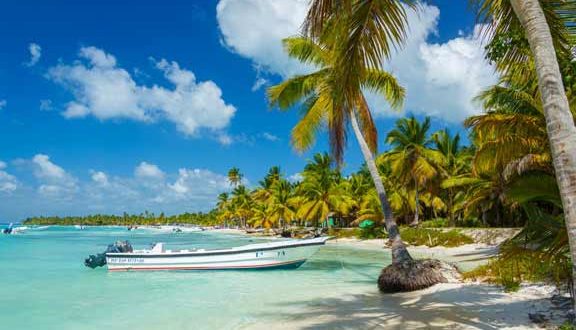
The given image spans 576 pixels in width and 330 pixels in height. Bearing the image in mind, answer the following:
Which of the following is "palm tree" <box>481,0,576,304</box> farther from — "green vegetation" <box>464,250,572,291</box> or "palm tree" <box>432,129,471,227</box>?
"palm tree" <box>432,129,471,227</box>

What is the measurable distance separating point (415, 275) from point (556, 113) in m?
7.14

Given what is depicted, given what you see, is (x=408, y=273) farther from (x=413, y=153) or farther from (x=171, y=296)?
(x=413, y=153)

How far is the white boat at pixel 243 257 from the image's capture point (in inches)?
698

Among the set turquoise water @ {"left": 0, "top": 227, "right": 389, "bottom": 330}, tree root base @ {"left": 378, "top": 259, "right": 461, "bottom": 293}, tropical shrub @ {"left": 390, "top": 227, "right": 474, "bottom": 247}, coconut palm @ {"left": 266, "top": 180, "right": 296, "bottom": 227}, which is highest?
coconut palm @ {"left": 266, "top": 180, "right": 296, "bottom": 227}

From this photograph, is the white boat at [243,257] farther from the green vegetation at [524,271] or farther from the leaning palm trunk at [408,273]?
the green vegetation at [524,271]

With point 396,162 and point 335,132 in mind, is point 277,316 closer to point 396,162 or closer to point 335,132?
point 335,132

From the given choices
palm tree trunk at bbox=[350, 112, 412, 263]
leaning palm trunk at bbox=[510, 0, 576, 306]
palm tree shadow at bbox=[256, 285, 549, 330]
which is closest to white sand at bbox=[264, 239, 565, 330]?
palm tree shadow at bbox=[256, 285, 549, 330]

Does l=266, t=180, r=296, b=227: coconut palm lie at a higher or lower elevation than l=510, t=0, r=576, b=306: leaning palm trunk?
higher

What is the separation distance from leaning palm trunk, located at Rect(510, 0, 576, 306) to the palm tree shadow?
2996mm

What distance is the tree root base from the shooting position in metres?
9.99

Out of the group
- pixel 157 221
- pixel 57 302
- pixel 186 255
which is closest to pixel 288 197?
pixel 186 255

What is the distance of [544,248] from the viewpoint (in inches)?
190

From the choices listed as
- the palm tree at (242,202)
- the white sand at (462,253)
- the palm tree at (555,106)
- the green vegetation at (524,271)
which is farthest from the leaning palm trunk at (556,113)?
the palm tree at (242,202)

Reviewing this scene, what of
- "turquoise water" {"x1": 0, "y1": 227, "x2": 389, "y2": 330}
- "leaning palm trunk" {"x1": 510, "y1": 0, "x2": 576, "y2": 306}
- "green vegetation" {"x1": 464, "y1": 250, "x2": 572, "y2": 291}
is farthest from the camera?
"turquoise water" {"x1": 0, "y1": 227, "x2": 389, "y2": 330}
